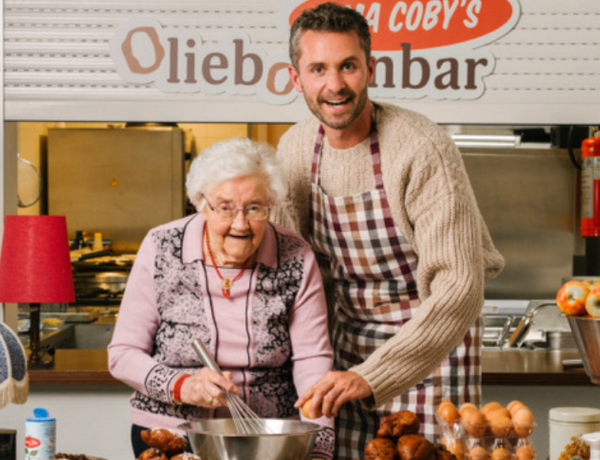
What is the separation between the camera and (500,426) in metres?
1.82

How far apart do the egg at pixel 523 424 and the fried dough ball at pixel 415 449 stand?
19cm

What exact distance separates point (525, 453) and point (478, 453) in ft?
0.30

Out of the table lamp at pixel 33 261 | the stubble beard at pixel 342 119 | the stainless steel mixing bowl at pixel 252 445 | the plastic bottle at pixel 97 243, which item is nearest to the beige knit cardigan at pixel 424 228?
the stubble beard at pixel 342 119

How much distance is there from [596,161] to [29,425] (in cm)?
326

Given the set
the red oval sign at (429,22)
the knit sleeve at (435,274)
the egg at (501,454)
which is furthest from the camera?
the red oval sign at (429,22)

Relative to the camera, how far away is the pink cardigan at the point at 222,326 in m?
2.26

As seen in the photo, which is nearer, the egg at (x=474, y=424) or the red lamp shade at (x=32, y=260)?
the egg at (x=474, y=424)

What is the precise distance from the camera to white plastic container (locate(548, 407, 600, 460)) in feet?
6.56

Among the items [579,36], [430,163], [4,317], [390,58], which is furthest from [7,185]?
[579,36]

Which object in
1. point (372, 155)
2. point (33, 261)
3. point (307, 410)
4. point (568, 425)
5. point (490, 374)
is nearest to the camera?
point (307, 410)

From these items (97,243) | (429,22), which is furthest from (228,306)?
(97,243)

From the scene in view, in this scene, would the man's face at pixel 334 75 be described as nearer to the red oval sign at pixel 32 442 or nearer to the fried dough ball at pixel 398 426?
the fried dough ball at pixel 398 426

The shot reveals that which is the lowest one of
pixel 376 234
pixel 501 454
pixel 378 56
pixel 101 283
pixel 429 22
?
pixel 501 454

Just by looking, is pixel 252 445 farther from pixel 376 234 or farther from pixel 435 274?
pixel 376 234
